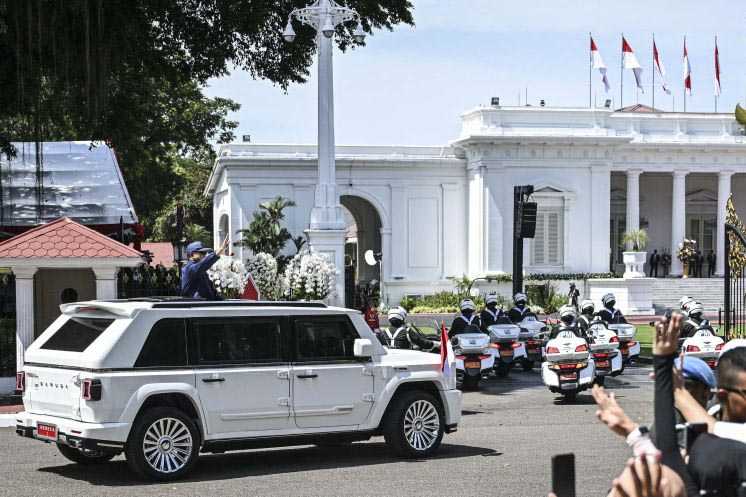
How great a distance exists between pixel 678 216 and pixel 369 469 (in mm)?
44242

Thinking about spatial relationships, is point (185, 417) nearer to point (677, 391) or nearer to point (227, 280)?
point (677, 391)

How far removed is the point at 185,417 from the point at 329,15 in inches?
498

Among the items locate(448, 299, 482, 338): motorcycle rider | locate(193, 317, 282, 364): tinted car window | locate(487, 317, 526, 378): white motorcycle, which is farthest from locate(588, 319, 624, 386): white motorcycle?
locate(193, 317, 282, 364): tinted car window

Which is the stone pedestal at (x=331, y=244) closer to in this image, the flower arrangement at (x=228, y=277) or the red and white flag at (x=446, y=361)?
the flower arrangement at (x=228, y=277)

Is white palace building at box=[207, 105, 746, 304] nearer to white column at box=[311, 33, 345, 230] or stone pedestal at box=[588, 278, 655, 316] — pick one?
stone pedestal at box=[588, 278, 655, 316]

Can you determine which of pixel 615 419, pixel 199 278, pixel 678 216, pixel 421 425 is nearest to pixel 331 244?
pixel 199 278

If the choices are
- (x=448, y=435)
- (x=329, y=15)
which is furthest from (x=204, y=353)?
(x=329, y=15)

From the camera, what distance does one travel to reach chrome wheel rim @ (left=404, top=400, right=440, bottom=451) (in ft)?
40.2

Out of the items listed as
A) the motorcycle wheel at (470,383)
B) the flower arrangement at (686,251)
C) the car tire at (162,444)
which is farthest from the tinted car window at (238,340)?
the flower arrangement at (686,251)

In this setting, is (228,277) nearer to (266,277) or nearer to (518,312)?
(266,277)

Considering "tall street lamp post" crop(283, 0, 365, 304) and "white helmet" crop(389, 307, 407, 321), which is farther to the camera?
"tall street lamp post" crop(283, 0, 365, 304)

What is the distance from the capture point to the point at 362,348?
39.2 ft

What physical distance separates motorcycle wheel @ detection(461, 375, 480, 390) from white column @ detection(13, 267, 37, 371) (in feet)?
24.0

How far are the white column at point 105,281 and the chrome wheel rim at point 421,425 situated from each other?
301 inches
